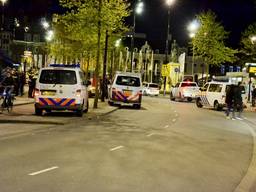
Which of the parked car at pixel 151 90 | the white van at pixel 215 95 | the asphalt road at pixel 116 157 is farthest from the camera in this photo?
the parked car at pixel 151 90

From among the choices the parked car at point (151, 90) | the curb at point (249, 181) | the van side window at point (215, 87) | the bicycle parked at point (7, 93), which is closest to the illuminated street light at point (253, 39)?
the parked car at point (151, 90)

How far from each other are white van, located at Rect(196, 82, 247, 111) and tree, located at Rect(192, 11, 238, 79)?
24291 mm

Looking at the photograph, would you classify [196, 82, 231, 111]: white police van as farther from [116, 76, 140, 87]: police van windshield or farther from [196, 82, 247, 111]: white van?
[116, 76, 140, 87]: police van windshield

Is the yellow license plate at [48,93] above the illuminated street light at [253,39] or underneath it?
underneath

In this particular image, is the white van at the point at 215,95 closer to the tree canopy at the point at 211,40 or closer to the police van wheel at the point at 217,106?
the police van wheel at the point at 217,106

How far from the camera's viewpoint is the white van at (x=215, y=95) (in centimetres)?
3275

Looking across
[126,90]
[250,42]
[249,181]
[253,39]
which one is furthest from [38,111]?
[250,42]

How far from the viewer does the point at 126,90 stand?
30.4 metres

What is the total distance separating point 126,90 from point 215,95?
21.3 ft

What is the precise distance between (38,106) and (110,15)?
10633 mm

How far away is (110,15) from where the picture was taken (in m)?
Answer: 29.9

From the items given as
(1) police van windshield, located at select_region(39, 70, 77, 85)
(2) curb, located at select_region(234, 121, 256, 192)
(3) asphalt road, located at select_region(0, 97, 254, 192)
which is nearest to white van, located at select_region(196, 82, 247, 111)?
(3) asphalt road, located at select_region(0, 97, 254, 192)

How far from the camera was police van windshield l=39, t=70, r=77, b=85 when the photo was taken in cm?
2109

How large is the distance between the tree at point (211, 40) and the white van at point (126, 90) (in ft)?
98.5
